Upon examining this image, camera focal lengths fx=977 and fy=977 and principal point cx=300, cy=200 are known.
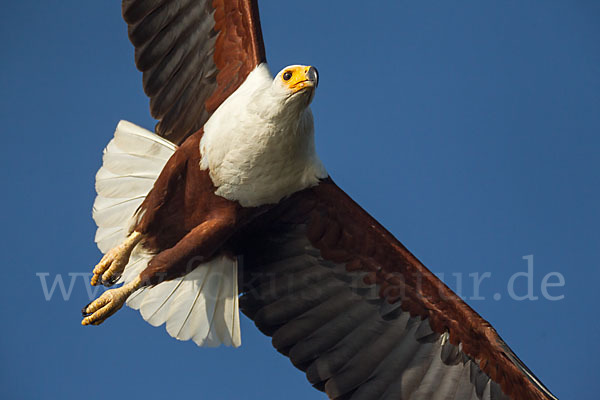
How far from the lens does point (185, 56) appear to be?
23.2 feet

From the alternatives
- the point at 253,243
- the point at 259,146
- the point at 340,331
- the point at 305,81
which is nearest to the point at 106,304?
the point at 253,243

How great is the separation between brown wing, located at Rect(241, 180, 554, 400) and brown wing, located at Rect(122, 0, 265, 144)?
94cm

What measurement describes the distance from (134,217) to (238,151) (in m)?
1.01

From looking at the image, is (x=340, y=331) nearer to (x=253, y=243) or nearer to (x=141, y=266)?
(x=253, y=243)

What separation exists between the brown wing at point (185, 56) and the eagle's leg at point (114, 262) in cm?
83

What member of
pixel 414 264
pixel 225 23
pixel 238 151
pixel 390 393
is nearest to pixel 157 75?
pixel 225 23

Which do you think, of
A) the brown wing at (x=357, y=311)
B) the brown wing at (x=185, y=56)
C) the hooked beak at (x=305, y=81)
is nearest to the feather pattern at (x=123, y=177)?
the brown wing at (x=185, y=56)

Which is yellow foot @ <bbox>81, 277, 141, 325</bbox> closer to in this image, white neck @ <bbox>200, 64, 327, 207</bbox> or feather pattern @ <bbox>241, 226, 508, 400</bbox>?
white neck @ <bbox>200, 64, 327, 207</bbox>

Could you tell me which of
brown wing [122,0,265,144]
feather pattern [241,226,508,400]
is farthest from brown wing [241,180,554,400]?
brown wing [122,0,265,144]

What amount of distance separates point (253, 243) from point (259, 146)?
42.2 inches

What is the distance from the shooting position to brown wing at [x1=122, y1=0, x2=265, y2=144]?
689cm

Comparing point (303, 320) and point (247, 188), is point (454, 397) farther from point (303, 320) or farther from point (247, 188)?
point (247, 188)

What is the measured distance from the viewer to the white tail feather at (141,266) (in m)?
7.21

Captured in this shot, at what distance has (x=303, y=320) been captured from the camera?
23.9 feet
